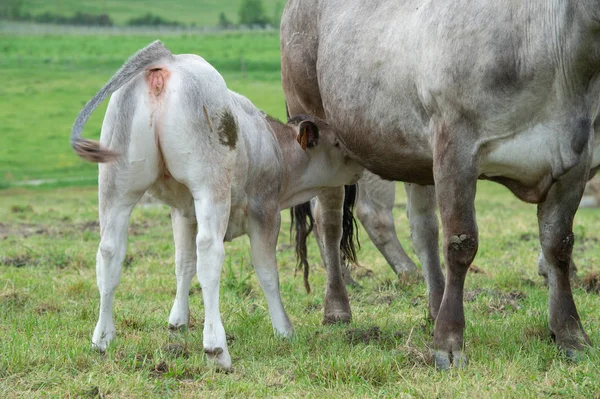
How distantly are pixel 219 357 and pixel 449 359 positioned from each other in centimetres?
131

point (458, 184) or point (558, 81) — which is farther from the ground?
point (558, 81)

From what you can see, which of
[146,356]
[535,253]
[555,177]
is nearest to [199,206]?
[146,356]

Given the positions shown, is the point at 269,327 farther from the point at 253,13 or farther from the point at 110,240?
the point at 253,13

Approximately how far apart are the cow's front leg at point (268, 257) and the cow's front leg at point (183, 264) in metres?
0.47

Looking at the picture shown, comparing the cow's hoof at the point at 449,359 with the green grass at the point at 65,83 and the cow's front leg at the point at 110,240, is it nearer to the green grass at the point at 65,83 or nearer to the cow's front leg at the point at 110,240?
the cow's front leg at the point at 110,240

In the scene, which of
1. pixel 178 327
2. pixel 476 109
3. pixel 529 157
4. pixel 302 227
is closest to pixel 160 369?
pixel 178 327

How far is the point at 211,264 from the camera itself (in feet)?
17.2

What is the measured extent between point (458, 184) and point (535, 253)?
4860 mm

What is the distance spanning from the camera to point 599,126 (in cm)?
632

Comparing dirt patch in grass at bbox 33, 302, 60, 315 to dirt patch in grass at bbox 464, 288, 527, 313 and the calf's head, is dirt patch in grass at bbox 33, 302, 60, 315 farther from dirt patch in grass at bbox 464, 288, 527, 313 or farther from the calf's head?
dirt patch in grass at bbox 464, 288, 527, 313

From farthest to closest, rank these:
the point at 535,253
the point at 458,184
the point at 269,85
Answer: the point at 269,85 < the point at 535,253 < the point at 458,184

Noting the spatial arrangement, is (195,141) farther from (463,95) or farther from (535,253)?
(535,253)

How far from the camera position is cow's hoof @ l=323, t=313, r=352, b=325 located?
671 centimetres

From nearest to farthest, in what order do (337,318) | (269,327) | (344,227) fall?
(269,327) < (337,318) < (344,227)
